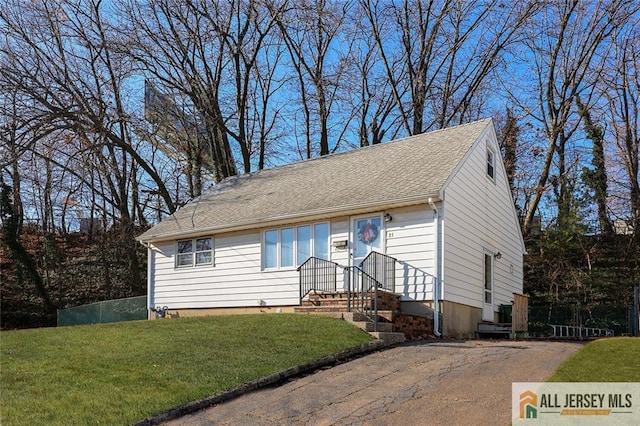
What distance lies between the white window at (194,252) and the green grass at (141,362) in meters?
4.76

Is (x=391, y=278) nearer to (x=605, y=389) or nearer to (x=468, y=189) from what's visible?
(x=468, y=189)

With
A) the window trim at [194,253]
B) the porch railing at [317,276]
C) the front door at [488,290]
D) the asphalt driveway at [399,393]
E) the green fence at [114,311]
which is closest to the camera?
the asphalt driveway at [399,393]

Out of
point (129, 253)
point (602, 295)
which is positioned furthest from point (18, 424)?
point (129, 253)

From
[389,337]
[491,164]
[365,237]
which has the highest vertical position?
[491,164]

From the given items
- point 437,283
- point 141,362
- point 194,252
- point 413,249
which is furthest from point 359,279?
point 194,252

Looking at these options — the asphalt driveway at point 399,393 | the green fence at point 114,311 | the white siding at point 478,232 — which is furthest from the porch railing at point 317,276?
the green fence at point 114,311

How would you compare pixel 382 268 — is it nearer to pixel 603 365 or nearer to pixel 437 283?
pixel 437 283

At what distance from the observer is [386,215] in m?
13.8

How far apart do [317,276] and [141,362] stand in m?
6.25

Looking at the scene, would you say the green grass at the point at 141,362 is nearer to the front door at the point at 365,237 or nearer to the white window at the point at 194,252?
the front door at the point at 365,237

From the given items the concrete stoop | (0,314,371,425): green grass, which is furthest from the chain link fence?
(0,314,371,425): green grass

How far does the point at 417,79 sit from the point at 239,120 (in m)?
8.49

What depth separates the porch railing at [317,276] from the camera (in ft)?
46.5

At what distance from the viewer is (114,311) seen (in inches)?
783
